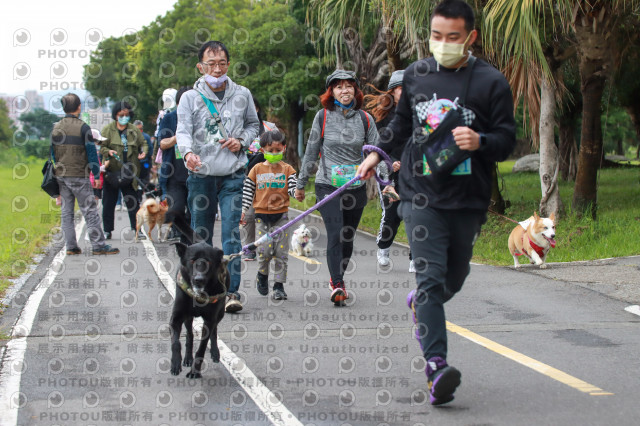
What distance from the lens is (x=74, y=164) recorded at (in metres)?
12.0

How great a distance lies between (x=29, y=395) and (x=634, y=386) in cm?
360

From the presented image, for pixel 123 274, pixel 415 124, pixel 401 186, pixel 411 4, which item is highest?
pixel 411 4

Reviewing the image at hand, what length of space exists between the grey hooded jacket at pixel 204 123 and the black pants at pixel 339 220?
0.94m

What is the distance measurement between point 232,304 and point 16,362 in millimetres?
2137

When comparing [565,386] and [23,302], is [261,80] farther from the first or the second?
[565,386]

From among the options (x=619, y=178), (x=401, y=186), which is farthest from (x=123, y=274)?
(x=619, y=178)

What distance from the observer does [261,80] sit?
38844 mm

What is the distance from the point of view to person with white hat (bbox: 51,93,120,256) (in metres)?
11.9

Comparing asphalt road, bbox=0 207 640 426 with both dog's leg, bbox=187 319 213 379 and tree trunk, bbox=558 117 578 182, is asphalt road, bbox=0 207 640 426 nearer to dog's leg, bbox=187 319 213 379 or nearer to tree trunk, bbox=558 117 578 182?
dog's leg, bbox=187 319 213 379

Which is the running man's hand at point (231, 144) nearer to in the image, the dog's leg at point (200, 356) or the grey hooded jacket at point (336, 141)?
the grey hooded jacket at point (336, 141)

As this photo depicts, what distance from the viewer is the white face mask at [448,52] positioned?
4.61m

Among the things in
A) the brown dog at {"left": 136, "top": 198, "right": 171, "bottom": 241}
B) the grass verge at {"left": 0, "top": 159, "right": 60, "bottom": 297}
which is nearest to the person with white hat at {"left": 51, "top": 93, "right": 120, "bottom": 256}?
the grass verge at {"left": 0, "top": 159, "right": 60, "bottom": 297}

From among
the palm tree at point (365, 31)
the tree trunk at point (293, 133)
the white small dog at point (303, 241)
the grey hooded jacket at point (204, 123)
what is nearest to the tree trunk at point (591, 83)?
the palm tree at point (365, 31)

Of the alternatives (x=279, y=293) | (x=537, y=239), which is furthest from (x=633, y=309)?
(x=279, y=293)
